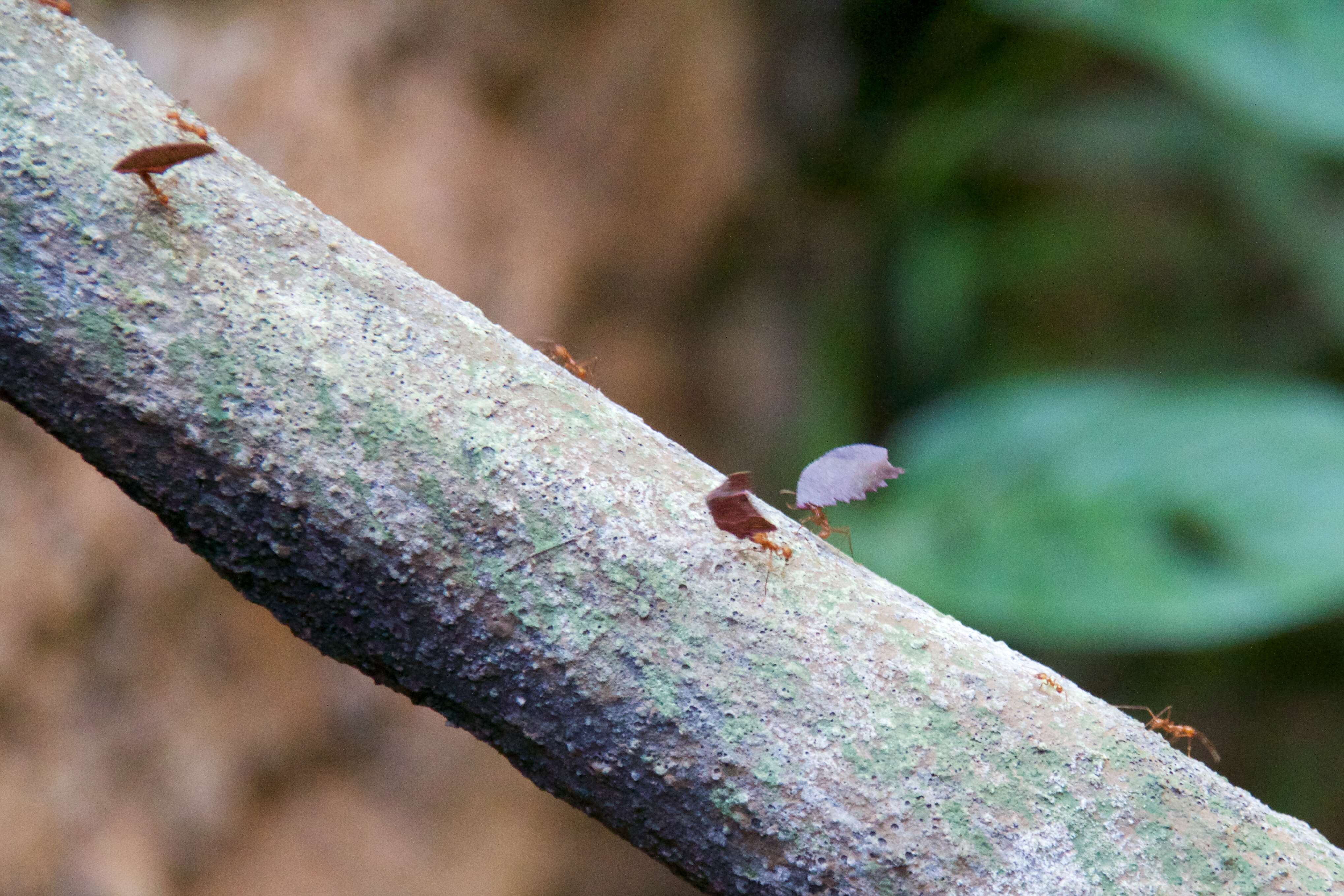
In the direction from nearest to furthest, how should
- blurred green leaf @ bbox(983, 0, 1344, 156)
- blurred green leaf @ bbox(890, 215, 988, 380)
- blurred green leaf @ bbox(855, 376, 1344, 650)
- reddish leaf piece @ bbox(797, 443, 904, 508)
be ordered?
reddish leaf piece @ bbox(797, 443, 904, 508) → blurred green leaf @ bbox(855, 376, 1344, 650) → blurred green leaf @ bbox(983, 0, 1344, 156) → blurred green leaf @ bbox(890, 215, 988, 380)

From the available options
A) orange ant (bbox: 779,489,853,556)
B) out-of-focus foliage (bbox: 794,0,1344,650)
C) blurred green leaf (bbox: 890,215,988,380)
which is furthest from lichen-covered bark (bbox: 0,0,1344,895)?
blurred green leaf (bbox: 890,215,988,380)

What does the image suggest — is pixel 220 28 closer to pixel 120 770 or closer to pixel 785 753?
pixel 120 770

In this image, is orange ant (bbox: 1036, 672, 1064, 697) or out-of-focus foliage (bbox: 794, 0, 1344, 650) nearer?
orange ant (bbox: 1036, 672, 1064, 697)

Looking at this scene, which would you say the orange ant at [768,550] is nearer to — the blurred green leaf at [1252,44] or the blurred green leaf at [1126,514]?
the blurred green leaf at [1126,514]

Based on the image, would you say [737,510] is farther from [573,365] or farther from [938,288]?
[938,288]

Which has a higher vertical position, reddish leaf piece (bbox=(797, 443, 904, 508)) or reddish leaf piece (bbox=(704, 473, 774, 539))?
reddish leaf piece (bbox=(797, 443, 904, 508))

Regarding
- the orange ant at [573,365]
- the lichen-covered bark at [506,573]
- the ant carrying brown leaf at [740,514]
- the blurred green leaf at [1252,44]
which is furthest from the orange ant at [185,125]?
the blurred green leaf at [1252,44]

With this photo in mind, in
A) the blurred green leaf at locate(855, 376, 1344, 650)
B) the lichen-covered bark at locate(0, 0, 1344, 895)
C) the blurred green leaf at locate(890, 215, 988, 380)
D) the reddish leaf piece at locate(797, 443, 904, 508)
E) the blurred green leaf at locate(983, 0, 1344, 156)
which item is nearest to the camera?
the lichen-covered bark at locate(0, 0, 1344, 895)

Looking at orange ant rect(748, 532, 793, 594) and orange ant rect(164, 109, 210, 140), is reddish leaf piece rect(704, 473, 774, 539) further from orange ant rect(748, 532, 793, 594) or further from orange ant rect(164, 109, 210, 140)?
orange ant rect(164, 109, 210, 140)

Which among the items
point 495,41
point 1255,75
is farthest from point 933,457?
point 495,41

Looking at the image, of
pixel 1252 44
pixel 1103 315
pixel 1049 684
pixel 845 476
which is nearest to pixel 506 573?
pixel 845 476
